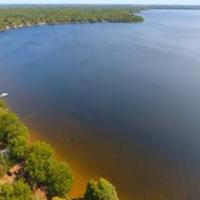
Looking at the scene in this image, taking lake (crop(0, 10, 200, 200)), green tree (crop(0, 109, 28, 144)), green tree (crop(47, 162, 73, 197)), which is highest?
green tree (crop(0, 109, 28, 144))

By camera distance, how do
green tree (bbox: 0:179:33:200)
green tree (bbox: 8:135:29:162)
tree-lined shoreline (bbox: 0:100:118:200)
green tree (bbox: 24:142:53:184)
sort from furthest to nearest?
green tree (bbox: 8:135:29:162) → green tree (bbox: 24:142:53:184) → tree-lined shoreline (bbox: 0:100:118:200) → green tree (bbox: 0:179:33:200)

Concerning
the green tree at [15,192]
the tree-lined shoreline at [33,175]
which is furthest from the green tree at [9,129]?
the green tree at [15,192]

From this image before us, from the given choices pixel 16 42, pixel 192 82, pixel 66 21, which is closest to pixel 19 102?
pixel 192 82

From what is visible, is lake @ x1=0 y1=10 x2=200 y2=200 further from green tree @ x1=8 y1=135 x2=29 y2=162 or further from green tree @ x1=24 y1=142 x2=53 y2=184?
green tree @ x1=8 y1=135 x2=29 y2=162

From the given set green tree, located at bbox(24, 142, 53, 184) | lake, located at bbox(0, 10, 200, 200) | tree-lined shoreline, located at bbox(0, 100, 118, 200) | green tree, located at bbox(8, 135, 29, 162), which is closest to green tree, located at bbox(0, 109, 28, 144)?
tree-lined shoreline, located at bbox(0, 100, 118, 200)

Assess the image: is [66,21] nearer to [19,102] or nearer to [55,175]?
[19,102]

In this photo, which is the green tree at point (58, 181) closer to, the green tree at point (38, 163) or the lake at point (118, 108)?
the green tree at point (38, 163)
